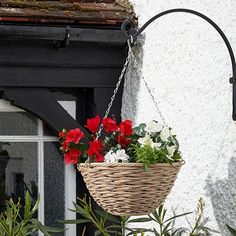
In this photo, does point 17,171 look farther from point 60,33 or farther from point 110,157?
point 110,157

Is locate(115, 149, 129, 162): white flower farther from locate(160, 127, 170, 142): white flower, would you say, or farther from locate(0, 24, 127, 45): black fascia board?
locate(0, 24, 127, 45): black fascia board

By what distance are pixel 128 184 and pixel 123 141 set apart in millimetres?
282

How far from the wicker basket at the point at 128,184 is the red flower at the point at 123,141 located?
8.2 inches

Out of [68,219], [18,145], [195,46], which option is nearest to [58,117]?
[18,145]

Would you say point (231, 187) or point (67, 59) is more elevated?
point (67, 59)

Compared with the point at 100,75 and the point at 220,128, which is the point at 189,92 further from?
the point at 100,75

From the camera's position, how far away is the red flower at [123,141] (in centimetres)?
411

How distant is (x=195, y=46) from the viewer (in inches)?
196

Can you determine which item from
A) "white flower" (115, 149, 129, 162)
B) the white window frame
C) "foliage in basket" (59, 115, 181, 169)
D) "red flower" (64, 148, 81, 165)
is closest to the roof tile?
the white window frame

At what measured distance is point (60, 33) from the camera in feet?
16.1

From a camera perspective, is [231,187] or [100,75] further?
[100,75]

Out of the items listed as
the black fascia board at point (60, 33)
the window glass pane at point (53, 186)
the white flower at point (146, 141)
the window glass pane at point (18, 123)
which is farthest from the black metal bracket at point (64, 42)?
the white flower at point (146, 141)

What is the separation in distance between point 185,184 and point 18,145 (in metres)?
1.22

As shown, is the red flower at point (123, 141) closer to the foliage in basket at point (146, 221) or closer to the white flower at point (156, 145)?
the white flower at point (156, 145)
